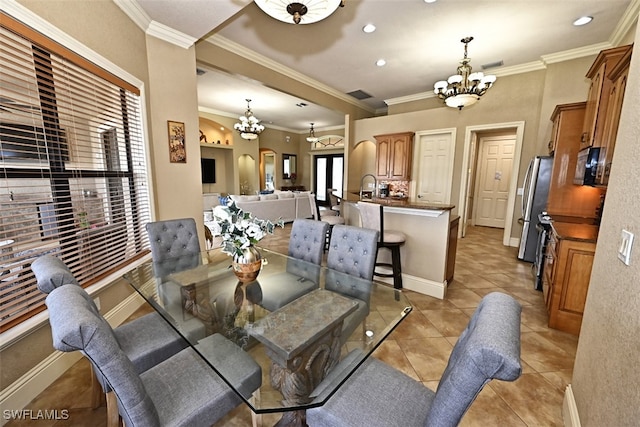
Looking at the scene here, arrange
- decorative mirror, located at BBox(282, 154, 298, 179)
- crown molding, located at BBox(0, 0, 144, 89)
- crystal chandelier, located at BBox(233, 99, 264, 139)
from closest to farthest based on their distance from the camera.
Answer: crown molding, located at BBox(0, 0, 144, 89) → crystal chandelier, located at BBox(233, 99, 264, 139) → decorative mirror, located at BBox(282, 154, 298, 179)

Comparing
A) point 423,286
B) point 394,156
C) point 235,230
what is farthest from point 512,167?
point 235,230

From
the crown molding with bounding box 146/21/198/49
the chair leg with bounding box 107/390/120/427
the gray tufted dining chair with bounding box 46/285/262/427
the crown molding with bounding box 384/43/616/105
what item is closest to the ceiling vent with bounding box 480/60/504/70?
the crown molding with bounding box 384/43/616/105

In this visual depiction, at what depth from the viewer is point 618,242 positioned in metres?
1.10

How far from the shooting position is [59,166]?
183 cm

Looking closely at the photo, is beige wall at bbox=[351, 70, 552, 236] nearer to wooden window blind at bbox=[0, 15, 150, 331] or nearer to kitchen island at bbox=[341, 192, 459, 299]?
kitchen island at bbox=[341, 192, 459, 299]

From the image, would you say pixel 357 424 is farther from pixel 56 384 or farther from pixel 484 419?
pixel 56 384

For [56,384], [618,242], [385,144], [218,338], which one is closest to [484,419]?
[618,242]

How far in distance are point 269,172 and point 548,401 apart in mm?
9978

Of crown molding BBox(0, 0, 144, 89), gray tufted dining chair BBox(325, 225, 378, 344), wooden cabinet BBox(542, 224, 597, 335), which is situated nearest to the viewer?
crown molding BBox(0, 0, 144, 89)

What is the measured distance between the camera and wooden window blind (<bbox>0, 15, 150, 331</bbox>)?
1.49m

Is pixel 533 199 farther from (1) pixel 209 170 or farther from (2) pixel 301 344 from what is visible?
(1) pixel 209 170

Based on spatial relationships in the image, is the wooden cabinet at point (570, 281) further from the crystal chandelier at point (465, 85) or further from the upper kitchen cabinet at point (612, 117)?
the crystal chandelier at point (465, 85)

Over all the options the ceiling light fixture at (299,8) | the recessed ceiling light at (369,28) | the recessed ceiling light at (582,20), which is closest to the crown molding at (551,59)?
the recessed ceiling light at (582,20)

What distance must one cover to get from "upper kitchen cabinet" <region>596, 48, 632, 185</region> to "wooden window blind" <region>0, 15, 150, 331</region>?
13.9ft
